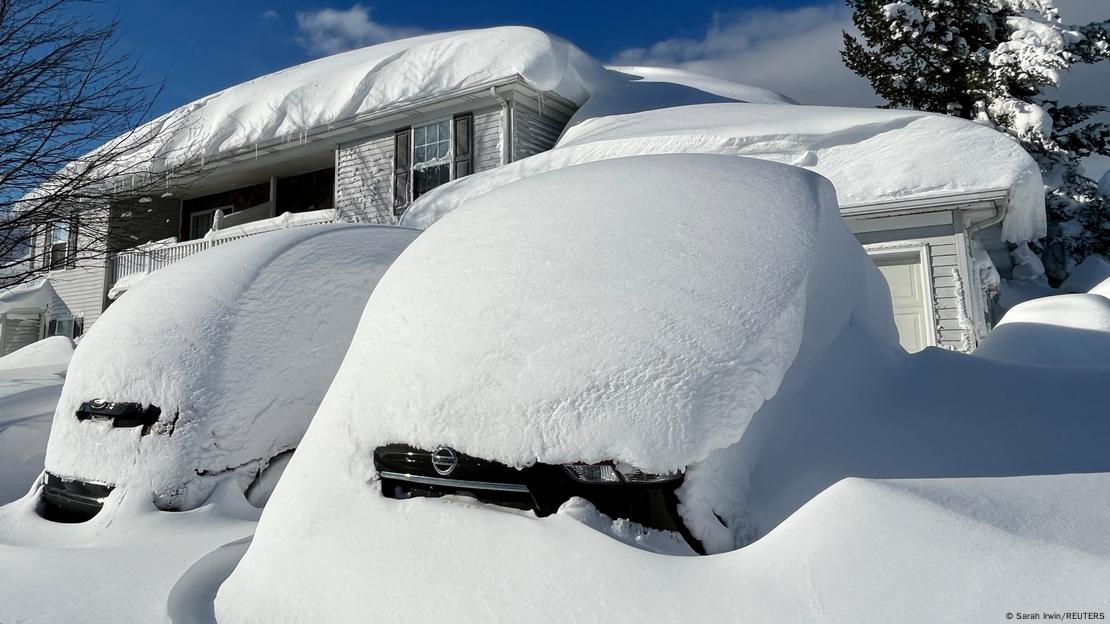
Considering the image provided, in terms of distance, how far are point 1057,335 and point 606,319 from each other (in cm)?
340

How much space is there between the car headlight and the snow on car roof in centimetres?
4

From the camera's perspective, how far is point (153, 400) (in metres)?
3.42

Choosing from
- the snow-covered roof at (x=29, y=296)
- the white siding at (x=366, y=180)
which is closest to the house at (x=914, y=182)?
the white siding at (x=366, y=180)

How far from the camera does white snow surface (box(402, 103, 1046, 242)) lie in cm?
714

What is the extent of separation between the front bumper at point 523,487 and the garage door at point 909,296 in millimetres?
7428

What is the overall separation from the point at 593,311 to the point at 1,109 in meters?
8.30

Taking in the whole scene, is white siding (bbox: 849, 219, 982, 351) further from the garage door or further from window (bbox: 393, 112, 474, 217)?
window (bbox: 393, 112, 474, 217)

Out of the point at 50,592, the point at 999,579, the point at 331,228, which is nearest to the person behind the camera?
the point at 999,579

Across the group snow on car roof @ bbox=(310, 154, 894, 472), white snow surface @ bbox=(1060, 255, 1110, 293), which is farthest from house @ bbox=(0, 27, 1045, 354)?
snow on car roof @ bbox=(310, 154, 894, 472)

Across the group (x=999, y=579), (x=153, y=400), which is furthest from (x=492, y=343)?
(x=153, y=400)

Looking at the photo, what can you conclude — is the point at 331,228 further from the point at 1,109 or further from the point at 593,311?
the point at 1,109

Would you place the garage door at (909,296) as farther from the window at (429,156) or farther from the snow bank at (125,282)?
the snow bank at (125,282)

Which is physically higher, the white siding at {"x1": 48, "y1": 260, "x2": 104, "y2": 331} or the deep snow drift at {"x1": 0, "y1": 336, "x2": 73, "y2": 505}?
the deep snow drift at {"x1": 0, "y1": 336, "x2": 73, "y2": 505}

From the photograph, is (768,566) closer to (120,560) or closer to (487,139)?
(120,560)
